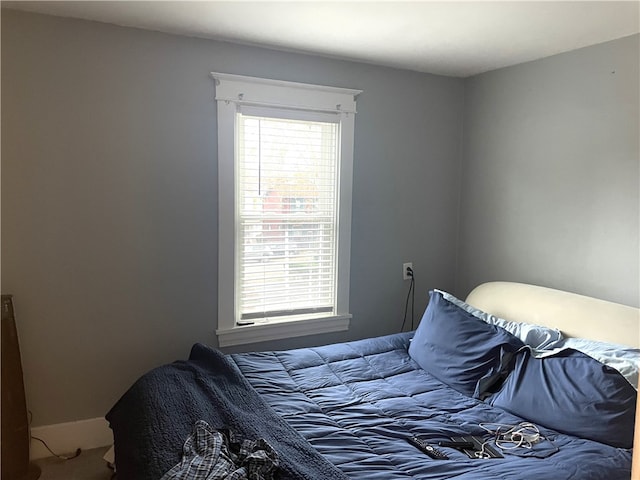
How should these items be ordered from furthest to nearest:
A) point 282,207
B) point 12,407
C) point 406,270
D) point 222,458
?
point 406,270 → point 282,207 → point 12,407 → point 222,458

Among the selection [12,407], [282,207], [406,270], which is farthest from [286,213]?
[12,407]

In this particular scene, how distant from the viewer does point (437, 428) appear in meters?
2.11

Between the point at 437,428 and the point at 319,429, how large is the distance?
0.49 meters

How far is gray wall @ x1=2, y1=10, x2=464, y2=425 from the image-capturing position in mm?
2594

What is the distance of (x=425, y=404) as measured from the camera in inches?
92.4

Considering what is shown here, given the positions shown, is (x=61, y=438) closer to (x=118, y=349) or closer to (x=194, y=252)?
(x=118, y=349)

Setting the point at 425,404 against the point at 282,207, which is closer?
the point at 425,404

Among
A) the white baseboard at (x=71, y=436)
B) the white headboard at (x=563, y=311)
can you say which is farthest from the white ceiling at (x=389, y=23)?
the white baseboard at (x=71, y=436)

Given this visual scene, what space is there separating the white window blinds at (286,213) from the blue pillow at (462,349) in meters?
0.83

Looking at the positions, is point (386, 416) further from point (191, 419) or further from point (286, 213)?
point (286, 213)

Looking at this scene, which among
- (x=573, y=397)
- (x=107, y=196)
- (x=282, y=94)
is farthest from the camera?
(x=282, y=94)

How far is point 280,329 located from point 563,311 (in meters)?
1.64

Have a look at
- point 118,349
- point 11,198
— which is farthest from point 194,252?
point 11,198

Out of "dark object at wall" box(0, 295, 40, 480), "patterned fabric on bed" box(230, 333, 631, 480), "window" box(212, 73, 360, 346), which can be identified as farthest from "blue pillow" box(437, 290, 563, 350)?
"dark object at wall" box(0, 295, 40, 480)
